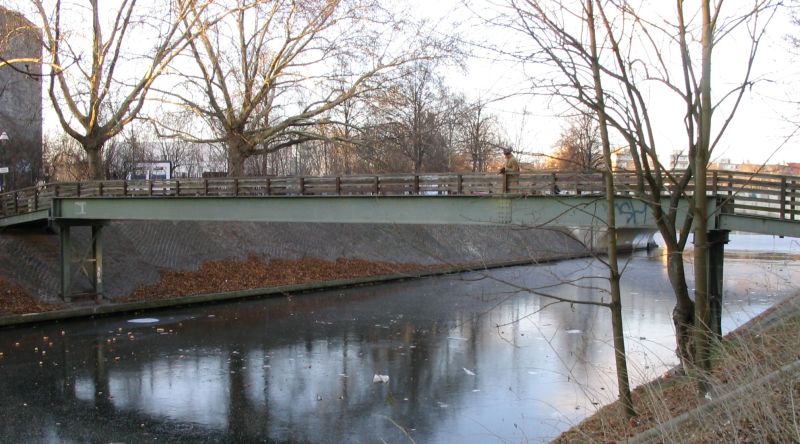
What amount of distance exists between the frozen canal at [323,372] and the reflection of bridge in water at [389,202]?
5.62ft

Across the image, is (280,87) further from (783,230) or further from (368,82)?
(783,230)

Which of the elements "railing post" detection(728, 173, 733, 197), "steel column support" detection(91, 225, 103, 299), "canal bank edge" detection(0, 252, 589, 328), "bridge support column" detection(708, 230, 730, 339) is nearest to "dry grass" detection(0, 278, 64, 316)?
"canal bank edge" detection(0, 252, 589, 328)

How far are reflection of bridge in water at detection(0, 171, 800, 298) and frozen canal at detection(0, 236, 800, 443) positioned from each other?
1.71 metres

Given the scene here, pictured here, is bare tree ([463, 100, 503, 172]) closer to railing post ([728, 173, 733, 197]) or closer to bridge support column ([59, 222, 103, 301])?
railing post ([728, 173, 733, 197])

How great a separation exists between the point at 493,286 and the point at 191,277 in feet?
46.9

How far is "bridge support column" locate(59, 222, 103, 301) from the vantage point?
2439cm

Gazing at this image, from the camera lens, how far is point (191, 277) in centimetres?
2955

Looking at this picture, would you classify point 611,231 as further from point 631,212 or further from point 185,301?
point 185,301

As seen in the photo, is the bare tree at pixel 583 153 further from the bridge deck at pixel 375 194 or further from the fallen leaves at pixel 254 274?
the fallen leaves at pixel 254 274

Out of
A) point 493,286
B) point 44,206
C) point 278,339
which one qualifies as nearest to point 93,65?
point 44,206

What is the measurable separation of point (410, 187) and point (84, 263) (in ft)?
48.6

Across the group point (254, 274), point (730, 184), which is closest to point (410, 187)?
point (730, 184)

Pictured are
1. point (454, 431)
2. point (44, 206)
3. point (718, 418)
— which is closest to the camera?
point (718, 418)

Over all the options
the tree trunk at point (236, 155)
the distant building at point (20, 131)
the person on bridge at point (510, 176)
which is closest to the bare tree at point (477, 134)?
the person on bridge at point (510, 176)
